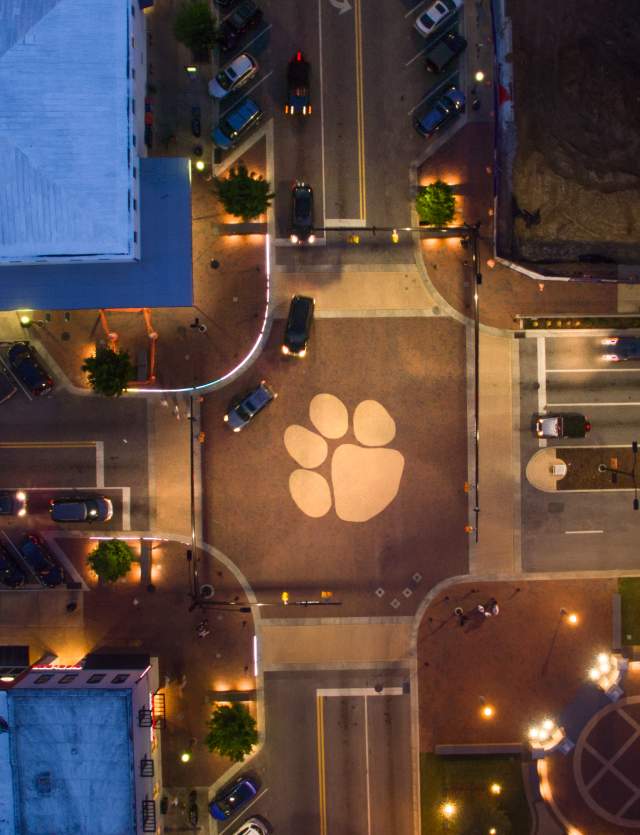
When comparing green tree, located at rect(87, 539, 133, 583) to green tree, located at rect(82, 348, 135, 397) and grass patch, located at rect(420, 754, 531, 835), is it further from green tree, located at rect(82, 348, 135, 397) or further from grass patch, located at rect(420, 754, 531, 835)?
grass patch, located at rect(420, 754, 531, 835)

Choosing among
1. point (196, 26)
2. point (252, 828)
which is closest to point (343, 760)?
point (252, 828)

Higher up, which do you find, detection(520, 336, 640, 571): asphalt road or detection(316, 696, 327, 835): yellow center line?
detection(520, 336, 640, 571): asphalt road

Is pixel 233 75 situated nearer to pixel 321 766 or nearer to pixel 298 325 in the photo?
pixel 298 325

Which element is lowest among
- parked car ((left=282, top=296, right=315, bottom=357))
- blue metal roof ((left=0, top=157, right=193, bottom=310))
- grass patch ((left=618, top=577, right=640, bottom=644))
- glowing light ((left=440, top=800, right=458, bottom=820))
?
glowing light ((left=440, top=800, right=458, bottom=820))

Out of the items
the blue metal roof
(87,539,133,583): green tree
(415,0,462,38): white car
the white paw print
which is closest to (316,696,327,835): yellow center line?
the white paw print

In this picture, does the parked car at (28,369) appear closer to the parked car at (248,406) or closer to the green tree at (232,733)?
the parked car at (248,406)

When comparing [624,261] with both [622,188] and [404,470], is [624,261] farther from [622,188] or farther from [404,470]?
[404,470]
